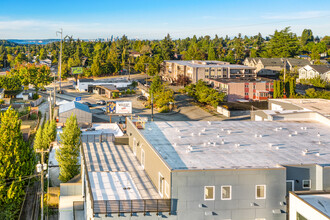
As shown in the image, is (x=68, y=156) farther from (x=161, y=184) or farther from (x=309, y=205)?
(x=309, y=205)

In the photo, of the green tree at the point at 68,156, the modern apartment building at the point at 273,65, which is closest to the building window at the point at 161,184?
the green tree at the point at 68,156

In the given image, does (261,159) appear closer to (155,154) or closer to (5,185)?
(155,154)

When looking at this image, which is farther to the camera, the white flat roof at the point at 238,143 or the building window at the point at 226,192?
the white flat roof at the point at 238,143

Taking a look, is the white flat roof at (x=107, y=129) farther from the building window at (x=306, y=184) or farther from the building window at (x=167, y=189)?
the building window at (x=306, y=184)

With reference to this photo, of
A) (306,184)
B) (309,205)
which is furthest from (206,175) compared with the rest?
(306,184)

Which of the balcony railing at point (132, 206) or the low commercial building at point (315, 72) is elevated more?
the low commercial building at point (315, 72)
